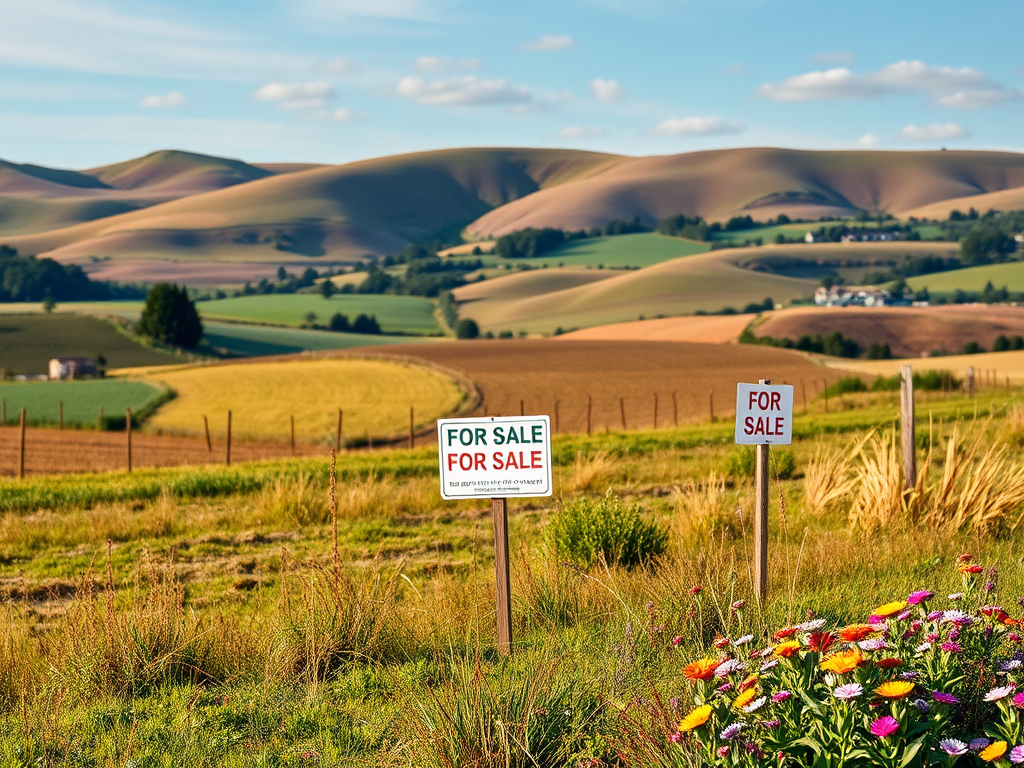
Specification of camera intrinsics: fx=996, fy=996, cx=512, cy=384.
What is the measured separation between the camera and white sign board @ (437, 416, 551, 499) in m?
6.18

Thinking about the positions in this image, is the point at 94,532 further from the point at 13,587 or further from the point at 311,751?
the point at 311,751

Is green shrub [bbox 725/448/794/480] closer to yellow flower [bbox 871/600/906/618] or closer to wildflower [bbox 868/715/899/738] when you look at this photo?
yellow flower [bbox 871/600/906/618]

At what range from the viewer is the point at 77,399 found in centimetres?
5781

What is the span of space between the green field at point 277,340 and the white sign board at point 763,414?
A: 95757 millimetres

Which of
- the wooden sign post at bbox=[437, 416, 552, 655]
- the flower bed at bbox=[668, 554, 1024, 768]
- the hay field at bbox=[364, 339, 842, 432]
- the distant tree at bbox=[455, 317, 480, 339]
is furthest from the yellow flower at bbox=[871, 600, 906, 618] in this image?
the distant tree at bbox=[455, 317, 480, 339]

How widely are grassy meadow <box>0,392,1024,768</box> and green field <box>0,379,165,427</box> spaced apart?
40487 millimetres

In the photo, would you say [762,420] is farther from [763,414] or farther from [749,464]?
[749,464]

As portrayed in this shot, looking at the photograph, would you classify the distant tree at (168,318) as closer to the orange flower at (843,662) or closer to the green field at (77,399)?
the green field at (77,399)

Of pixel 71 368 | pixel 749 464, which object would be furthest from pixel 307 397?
pixel 749 464

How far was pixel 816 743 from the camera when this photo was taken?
3.56 metres

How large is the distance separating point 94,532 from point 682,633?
9920 millimetres

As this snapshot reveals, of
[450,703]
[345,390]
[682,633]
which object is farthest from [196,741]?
[345,390]

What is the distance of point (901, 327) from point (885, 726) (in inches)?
3760

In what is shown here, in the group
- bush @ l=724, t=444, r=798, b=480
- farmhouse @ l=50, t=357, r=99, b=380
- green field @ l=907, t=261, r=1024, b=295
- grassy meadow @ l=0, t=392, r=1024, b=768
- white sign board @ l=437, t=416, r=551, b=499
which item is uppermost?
green field @ l=907, t=261, r=1024, b=295
